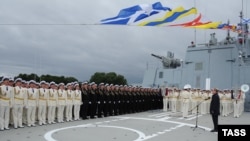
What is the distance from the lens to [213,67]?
2261 centimetres

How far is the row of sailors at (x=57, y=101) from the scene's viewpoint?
9.29 meters

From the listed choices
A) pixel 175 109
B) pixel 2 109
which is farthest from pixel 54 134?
pixel 175 109

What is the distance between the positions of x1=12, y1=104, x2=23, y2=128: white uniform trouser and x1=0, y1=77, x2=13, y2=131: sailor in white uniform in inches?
9.0

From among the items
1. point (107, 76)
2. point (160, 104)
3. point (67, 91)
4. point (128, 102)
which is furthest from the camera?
point (107, 76)

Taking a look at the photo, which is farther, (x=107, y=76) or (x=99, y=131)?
(x=107, y=76)

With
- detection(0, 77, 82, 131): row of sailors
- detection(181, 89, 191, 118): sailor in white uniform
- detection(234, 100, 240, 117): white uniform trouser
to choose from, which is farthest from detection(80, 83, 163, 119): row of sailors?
detection(234, 100, 240, 117): white uniform trouser

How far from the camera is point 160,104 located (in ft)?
66.0

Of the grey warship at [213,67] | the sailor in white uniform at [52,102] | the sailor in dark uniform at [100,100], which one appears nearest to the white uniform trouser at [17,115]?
the sailor in white uniform at [52,102]

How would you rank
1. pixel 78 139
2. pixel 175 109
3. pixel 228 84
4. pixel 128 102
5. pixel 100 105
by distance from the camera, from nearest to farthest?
pixel 78 139, pixel 100 105, pixel 128 102, pixel 175 109, pixel 228 84

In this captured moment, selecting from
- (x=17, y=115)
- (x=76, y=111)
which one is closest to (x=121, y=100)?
(x=76, y=111)

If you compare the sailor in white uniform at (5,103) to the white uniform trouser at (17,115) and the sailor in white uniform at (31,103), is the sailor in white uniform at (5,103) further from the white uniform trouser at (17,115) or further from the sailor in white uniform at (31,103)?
the sailor in white uniform at (31,103)

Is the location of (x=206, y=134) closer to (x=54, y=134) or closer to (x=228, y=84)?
(x=54, y=134)

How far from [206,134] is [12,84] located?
19.5ft

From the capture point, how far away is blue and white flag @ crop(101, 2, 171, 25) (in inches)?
487
